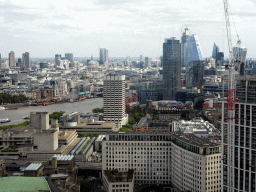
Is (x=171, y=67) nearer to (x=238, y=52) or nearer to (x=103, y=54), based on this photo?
(x=238, y=52)

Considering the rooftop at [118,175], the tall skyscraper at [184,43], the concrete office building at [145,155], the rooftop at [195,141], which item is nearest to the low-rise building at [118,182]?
the rooftop at [118,175]

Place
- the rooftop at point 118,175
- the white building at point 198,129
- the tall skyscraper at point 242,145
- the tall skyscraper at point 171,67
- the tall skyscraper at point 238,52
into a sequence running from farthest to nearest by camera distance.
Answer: the tall skyscraper at point 171,67
the white building at point 198,129
the tall skyscraper at point 238,52
the rooftop at point 118,175
the tall skyscraper at point 242,145

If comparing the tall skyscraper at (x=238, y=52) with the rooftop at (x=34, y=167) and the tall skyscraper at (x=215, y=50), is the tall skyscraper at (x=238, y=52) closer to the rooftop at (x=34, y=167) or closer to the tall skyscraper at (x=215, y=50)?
the rooftop at (x=34, y=167)

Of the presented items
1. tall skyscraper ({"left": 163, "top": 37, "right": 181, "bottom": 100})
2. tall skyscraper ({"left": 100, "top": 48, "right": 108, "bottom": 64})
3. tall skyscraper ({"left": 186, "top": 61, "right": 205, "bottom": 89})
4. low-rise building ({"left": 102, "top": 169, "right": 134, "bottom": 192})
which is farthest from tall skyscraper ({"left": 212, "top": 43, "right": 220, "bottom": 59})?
low-rise building ({"left": 102, "top": 169, "right": 134, "bottom": 192})

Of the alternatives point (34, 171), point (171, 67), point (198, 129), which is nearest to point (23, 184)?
point (34, 171)

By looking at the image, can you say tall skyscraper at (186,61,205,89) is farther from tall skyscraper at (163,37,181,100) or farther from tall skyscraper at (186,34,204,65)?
tall skyscraper at (186,34,204,65)

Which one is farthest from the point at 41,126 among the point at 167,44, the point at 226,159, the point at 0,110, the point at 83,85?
the point at 83,85

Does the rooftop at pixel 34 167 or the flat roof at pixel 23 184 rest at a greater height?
the flat roof at pixel 23 184
